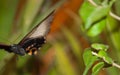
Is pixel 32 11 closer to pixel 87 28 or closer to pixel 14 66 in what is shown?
pixel 14 66

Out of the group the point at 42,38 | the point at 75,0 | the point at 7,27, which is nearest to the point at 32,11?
the point at 7,27

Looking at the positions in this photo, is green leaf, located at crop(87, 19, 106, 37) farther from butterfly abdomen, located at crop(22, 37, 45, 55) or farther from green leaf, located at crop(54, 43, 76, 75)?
green leaf, located at crop(54, 43, 76, 75)

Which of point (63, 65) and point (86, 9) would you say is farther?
point (63, 65)

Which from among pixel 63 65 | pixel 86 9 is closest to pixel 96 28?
pixel 86 9

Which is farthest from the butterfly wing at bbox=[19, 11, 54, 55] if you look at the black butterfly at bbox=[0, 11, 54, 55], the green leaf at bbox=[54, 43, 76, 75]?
the green leaf at bbox=[54, 43, 76, 75]

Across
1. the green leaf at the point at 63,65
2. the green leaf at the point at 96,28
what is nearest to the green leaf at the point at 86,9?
the green leaf at the point at 96,28

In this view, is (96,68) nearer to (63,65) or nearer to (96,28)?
(96,28)

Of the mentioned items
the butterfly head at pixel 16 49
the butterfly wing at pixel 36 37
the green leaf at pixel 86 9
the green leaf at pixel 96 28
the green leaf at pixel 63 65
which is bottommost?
the green leaf at pixel 63 65

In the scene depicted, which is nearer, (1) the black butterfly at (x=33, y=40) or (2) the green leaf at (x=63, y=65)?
(1) the black butterfly at (x=33, y=40)

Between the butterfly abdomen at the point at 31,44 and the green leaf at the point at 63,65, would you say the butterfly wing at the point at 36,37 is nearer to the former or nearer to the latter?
the butterfly abdomen at the point at 31,44
